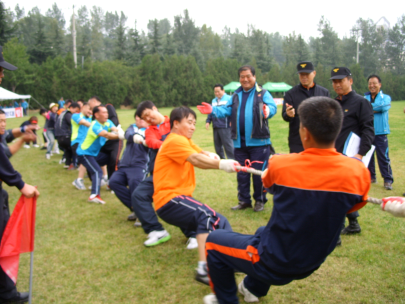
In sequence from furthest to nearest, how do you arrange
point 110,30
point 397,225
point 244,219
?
point 110,30
point 244,219
point 397,225

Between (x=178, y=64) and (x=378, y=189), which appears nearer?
(x=378, y=189)

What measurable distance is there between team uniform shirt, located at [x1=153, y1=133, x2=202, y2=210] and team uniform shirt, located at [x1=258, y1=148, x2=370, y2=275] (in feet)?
4.92

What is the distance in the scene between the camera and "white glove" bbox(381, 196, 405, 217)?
1919 millimetres

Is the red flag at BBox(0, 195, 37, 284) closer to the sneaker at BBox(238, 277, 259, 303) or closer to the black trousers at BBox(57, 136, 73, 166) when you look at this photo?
the sneaker at BBox(238, 277, 259, 303)

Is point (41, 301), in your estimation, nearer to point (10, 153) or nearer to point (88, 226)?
point (10, 153)

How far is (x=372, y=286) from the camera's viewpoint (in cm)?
329

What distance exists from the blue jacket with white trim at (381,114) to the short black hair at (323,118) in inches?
230

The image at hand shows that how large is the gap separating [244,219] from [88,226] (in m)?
2.54

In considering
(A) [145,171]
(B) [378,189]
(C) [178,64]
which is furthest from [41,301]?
(C) [178,64]

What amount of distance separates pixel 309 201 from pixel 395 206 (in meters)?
0.48

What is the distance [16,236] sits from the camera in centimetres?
325

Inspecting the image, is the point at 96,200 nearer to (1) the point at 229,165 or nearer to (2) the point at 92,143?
(2) the point at 92,143

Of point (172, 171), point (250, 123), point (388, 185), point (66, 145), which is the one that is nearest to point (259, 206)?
point (250, 123)

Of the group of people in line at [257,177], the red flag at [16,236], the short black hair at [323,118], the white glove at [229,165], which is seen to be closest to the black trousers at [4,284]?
the red flag at [16,236]
